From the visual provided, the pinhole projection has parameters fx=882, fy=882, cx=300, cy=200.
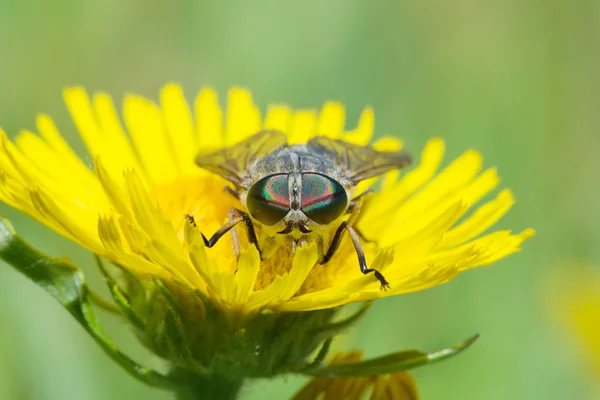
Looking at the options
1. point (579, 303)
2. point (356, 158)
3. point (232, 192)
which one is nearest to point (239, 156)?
point (232, 192)

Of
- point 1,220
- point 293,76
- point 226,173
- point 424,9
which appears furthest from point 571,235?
point 1,220

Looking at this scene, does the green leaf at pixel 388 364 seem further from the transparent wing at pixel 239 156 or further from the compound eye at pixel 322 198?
the transparent wing at pixel 239 156

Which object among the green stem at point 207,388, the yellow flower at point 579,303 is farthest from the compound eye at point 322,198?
the yellow flower at point 579,303

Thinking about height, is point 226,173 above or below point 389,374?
above

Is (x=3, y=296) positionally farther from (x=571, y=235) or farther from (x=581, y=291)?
(x=571, y=235)

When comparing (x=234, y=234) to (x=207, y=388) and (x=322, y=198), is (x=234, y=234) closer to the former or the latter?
(x=322, y=198)
